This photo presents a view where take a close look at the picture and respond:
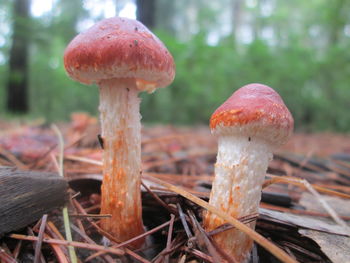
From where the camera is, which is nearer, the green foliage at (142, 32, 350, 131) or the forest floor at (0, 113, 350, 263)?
the forest floor at (0, 113, 350, 263)

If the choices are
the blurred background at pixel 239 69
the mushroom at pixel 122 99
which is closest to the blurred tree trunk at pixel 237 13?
the blurred background at pixel 239 69

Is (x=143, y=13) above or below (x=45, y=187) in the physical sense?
above

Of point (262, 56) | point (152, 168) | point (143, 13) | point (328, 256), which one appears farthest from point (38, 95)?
point (328, 256)

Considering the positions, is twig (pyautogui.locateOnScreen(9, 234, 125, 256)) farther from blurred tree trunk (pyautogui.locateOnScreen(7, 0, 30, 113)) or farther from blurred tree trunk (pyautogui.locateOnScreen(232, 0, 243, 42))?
blurred tree trunk (pyautogui.locateOnScreen(232, 0, 243, 42))

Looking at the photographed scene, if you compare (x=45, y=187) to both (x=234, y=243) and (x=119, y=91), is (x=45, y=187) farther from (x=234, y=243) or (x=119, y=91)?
(x=234, y=243)

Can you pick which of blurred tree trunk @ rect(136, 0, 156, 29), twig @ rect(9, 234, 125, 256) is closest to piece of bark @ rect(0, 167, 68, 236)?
twig @ rect(9, 234, 125, 256)

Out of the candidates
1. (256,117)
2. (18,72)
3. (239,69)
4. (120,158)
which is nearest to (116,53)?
(120,158)

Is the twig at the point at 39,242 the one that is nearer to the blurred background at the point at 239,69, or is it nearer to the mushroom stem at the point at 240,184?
the mushroom stem at the point at 240,184
